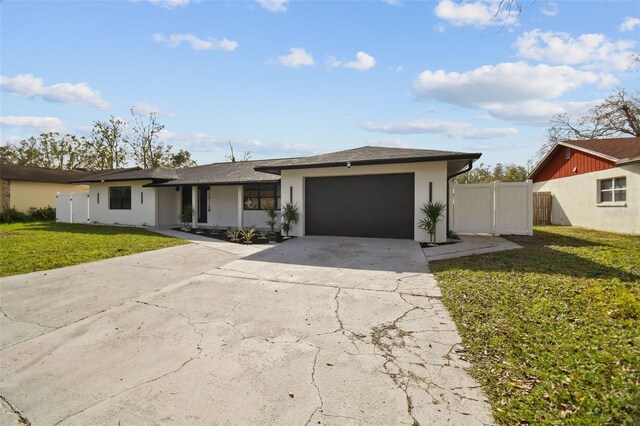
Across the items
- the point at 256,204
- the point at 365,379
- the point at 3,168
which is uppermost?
the point at 3,168

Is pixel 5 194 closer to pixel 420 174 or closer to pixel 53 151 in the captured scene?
pixel 53 151

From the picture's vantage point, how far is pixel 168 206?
694 inches

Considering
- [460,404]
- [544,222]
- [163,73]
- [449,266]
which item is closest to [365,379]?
[460,404]

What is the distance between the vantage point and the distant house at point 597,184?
12258 millimetres

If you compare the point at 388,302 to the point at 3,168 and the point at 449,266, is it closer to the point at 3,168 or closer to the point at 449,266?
the point at 449,266

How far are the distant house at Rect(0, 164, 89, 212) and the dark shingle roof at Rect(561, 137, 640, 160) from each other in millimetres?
28583

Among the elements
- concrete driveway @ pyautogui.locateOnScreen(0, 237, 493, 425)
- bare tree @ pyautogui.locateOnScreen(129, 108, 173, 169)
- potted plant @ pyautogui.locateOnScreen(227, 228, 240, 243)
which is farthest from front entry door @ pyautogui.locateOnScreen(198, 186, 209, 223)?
bare tree @ pyautogui.locateOnScreen(129, 108, 173, 169)

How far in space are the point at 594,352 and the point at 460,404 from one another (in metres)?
1.60

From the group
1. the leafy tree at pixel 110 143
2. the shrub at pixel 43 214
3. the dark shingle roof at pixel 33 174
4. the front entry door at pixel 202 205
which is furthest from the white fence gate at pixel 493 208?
the leafy tree at pixel 110 143

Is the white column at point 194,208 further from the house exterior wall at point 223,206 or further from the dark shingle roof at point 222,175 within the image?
the house exterior wall at point 223,206

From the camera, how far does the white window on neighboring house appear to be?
12.8 m

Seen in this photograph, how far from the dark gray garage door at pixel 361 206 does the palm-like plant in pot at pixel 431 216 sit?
488 millimetres

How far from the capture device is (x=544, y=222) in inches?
720

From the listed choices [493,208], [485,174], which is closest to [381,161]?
[493,208]
